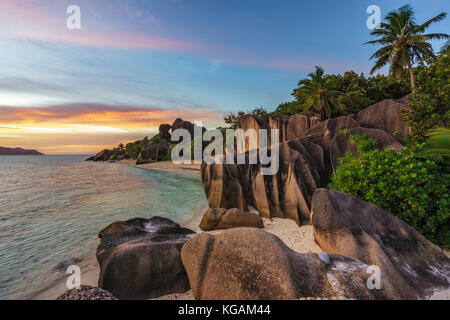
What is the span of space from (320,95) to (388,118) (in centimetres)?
1349

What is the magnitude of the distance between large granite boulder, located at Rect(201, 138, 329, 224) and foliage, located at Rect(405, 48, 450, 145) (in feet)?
12.2

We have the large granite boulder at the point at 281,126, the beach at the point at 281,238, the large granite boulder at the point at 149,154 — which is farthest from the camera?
the large granite boulder at the point at 149,154

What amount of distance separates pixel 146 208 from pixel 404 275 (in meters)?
12.5

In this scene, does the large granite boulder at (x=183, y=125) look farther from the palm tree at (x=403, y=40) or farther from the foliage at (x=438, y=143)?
the foliage at (x=438, y=143)

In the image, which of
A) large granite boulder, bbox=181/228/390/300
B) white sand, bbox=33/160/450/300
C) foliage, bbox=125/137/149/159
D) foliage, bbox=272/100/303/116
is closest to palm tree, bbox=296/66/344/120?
foliage, bbox=272/100/303/116

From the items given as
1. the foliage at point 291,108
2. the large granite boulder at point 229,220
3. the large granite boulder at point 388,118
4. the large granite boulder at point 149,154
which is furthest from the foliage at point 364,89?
the large granite boulder at point 149,154

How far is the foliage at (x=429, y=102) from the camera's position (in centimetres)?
480

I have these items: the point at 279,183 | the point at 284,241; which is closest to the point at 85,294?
the point at 284,241

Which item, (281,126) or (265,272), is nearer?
(265,272)

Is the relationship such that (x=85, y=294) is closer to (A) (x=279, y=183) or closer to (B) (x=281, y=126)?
(A) (x=279, y=183)

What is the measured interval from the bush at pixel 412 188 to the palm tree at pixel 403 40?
22374 millimetres

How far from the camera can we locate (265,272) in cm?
295

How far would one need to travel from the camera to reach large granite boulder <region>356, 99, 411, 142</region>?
32.7ft
